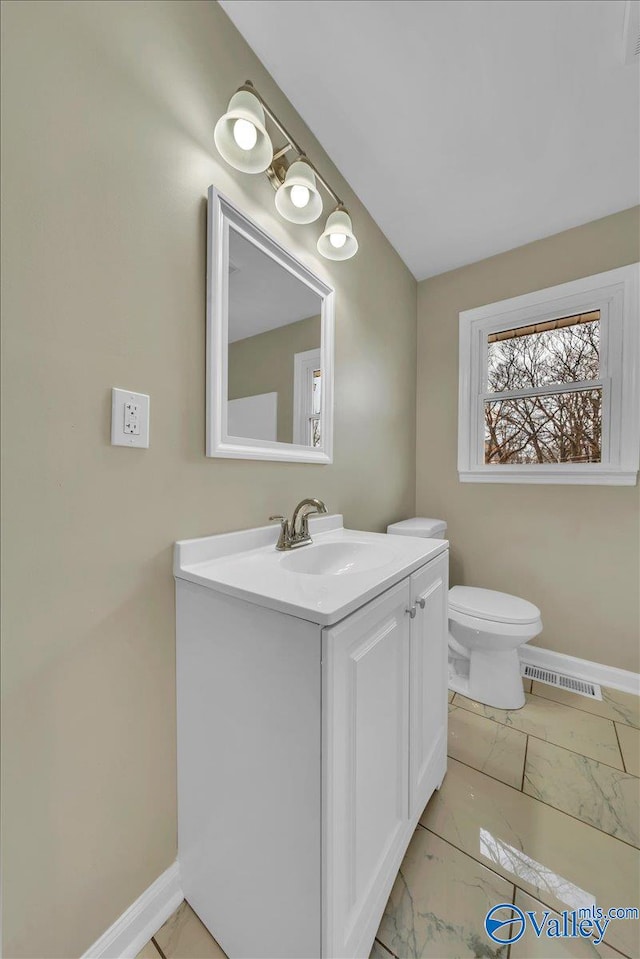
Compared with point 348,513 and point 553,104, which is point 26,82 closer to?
point 348,513

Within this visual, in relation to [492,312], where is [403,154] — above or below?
above

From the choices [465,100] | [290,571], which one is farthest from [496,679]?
[465,100]

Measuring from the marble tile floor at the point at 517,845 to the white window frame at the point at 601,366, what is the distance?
1.16m

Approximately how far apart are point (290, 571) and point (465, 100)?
5.84 ft

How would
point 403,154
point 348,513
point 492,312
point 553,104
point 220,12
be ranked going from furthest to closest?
point 492,312
point 348,513
point 403,154
point 553,104
point 220,12

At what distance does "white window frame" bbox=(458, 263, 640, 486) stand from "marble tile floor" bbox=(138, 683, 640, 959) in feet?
3.82

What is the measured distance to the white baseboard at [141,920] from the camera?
0.78 m

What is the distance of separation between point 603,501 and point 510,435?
22.6 inches

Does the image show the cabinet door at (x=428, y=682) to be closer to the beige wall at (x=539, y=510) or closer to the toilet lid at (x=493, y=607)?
the toilet lid at (x=493, y=607)

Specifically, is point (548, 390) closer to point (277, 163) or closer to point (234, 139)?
point (277, 163)

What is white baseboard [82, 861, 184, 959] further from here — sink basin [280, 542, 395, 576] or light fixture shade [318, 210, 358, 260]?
light fixture shade [318, 210, 358, 260]

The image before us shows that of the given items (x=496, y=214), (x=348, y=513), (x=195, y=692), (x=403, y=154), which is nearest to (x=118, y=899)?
(x=195, y=692)

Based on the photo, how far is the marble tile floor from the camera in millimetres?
837

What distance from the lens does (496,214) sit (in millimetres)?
1819
